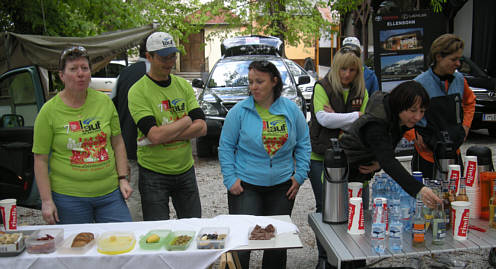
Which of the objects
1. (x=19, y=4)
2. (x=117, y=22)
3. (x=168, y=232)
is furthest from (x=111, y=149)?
(x=117, y=22)

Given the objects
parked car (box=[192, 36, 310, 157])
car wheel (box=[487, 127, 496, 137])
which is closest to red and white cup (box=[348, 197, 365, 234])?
parked car (box=[192, 36, 310, 157])

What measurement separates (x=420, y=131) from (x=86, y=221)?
2741 millimetres

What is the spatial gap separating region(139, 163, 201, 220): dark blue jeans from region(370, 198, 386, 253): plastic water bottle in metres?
1.63

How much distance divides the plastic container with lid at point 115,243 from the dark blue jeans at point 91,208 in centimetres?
48

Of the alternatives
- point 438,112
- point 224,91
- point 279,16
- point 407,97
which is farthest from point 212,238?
point 279,16

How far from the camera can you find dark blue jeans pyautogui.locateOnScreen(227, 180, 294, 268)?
3480 millimetres

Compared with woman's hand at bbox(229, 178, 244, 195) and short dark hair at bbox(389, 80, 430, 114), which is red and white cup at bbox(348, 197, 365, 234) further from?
woman's hand at bbox(229, 178, 244, 195)

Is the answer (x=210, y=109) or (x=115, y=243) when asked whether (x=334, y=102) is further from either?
(x=210, y=109)

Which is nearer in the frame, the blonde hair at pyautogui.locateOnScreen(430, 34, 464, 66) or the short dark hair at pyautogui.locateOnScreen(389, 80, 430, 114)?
the short dark hair at pyautogui.locateOnScreen(389, 80, 430, 114)

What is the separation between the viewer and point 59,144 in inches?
122

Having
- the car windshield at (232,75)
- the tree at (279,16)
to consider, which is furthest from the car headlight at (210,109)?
the tree at (279,16)

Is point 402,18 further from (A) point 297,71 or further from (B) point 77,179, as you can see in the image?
(B) point 77,179

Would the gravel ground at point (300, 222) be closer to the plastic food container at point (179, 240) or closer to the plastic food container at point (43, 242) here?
the plastic food container at point (179, 240)

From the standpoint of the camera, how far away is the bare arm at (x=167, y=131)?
3.40m
